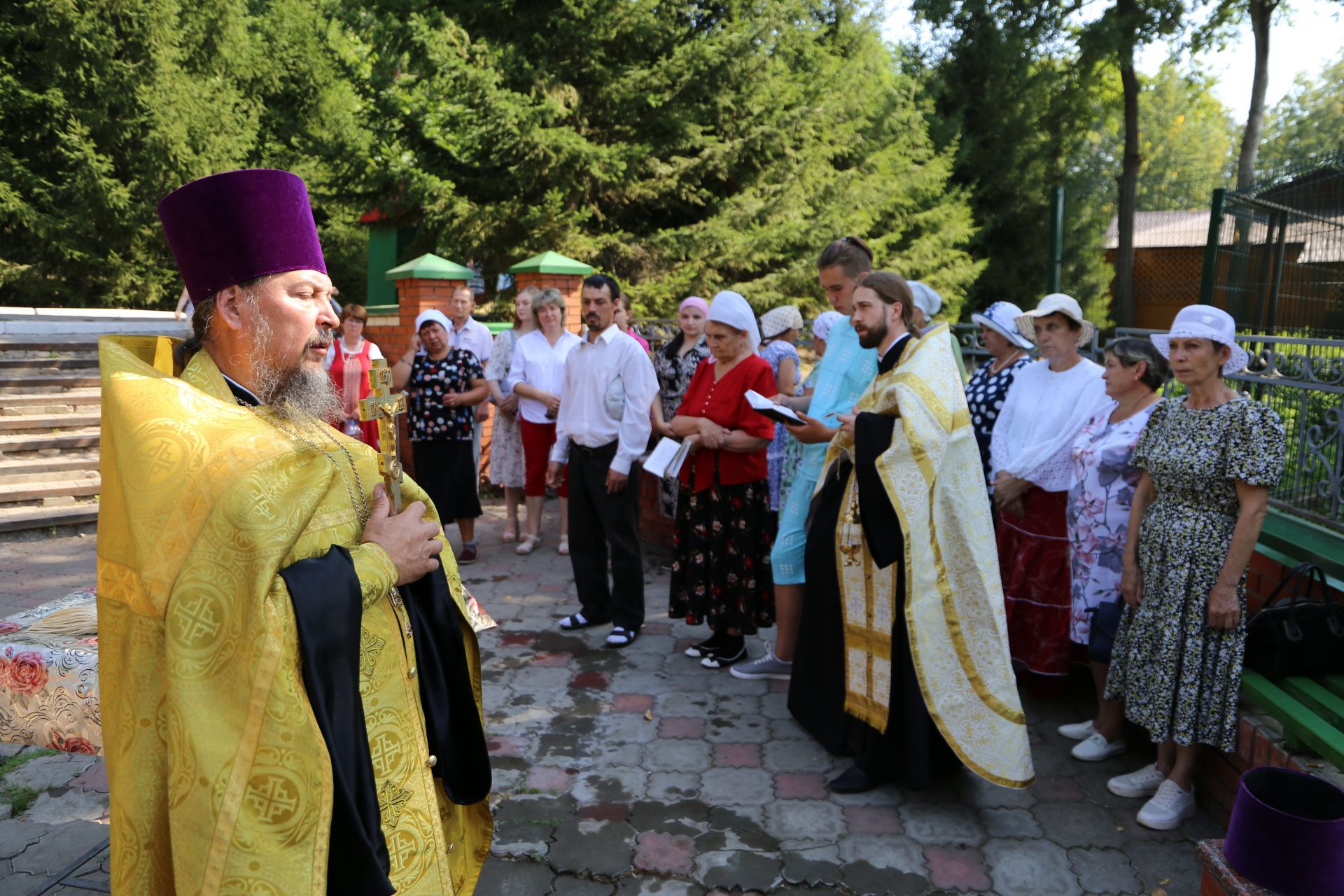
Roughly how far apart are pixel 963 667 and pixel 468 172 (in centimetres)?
1150


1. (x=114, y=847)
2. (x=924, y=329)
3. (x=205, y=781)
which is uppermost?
(x=924, y=329)

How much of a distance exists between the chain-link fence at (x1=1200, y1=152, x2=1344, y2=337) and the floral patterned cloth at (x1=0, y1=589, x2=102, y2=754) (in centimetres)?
742

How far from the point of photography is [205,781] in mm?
1686

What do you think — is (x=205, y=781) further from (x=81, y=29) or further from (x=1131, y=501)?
(x=81, y=29)

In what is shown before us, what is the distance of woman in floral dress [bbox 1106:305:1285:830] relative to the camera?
335cm

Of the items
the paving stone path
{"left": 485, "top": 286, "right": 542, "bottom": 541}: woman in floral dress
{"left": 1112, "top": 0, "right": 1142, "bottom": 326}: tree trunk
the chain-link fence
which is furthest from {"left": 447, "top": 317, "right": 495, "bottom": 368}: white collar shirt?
{"left": 1112, "top": 0, "right": 1142, "bottom": 326}: tree trunk

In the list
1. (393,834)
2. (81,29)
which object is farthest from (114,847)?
(81,29)

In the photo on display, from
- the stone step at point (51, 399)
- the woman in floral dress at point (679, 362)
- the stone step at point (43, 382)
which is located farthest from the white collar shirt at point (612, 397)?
the stone step at point (43, 382)

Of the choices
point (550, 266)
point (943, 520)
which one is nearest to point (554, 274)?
point (550, 266)

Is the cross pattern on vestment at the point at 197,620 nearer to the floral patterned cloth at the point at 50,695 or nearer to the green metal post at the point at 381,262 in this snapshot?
the floral patterned cloth at the point at 50,695

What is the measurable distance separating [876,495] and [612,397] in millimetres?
2352

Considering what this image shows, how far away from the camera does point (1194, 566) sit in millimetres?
3494

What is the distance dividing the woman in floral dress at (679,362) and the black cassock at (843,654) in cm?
193

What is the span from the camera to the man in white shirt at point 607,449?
18.5 ft
